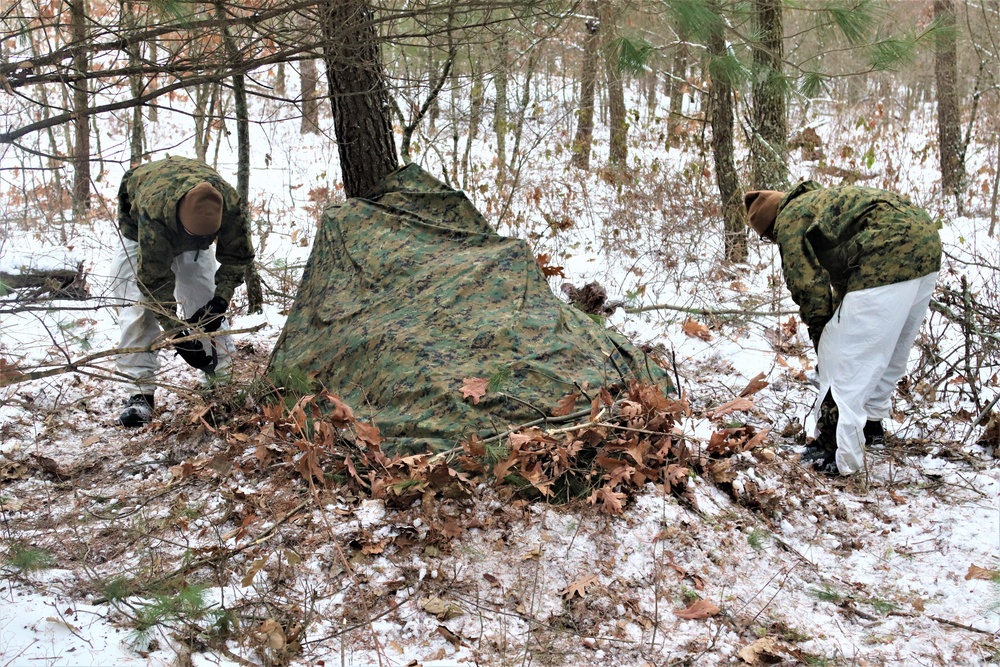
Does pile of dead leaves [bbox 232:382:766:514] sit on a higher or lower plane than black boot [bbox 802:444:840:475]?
higher

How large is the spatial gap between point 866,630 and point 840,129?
958 cm

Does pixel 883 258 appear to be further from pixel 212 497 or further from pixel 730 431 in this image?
pixel 212 497

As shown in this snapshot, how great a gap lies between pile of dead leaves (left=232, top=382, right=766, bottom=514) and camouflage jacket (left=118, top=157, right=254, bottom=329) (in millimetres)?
1498

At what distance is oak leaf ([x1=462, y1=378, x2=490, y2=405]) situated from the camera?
11.4ft

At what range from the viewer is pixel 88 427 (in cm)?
437

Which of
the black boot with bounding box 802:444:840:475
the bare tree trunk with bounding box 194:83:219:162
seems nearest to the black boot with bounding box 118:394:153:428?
the bare tree trunk with bounding box 194:83:219:162

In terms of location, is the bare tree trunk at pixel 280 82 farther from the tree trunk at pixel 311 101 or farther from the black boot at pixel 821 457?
the black boot at pixel 821 457

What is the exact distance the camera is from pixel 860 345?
381 cm

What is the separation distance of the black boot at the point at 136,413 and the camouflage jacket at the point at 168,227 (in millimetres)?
450

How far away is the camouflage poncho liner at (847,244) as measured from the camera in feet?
A: 12.2

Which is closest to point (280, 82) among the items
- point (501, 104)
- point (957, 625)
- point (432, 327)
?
point (501, 104)

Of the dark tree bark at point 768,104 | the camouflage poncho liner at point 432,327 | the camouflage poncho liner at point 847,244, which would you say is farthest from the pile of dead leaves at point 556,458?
the dark tree bark at point 768,104

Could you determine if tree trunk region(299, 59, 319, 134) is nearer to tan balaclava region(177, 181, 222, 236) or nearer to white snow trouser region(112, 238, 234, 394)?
tan balaclava region(177, 181, 222, 236)

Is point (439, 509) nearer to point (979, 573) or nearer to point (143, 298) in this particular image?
point (979, 573)
